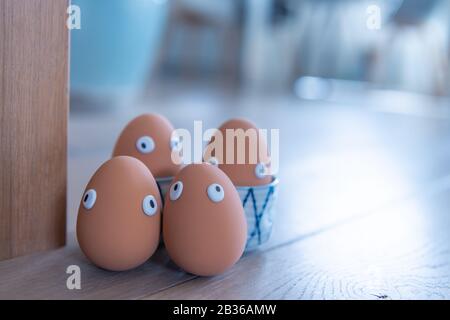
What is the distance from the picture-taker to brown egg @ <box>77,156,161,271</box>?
0.52 metres

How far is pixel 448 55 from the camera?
3555 millimetres

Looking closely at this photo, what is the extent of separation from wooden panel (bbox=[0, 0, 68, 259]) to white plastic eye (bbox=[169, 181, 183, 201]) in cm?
14

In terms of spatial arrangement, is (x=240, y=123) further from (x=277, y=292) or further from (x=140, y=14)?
(x=140, y=14)

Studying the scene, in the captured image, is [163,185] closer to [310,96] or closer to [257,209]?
[257,209]

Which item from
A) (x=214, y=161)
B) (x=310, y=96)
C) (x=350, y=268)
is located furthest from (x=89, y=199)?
(x=310, y=96)

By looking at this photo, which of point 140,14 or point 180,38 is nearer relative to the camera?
point 140,14

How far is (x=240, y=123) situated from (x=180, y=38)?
3829mm

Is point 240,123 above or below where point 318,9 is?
below

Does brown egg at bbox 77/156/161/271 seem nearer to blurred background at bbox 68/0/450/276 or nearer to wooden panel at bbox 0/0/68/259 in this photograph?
wooden panel at bbox 0/0/68/259

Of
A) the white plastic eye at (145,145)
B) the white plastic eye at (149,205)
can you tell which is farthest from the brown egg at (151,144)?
the white plastic eye at (149,205)

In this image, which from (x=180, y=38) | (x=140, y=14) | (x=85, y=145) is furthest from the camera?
(x=180, y=38)
